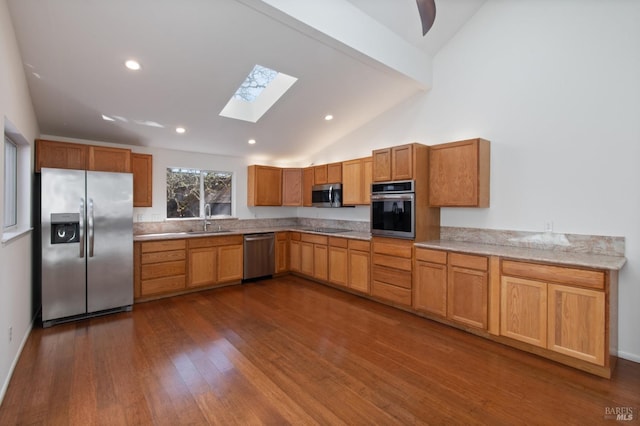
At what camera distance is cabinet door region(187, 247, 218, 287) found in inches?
185

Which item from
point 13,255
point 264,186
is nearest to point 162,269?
point 13,255

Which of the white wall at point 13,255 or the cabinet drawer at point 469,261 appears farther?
the cabinet drawer at point 469,261

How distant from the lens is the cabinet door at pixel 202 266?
4.71m

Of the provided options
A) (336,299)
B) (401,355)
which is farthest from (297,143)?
(401,355)

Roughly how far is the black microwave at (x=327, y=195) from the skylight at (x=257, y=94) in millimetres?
1697

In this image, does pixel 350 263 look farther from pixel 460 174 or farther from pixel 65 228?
pixel 65 228

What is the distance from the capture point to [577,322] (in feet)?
8.42

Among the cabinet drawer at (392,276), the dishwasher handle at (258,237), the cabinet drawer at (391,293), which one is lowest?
the cabinet drawer at (391,293)

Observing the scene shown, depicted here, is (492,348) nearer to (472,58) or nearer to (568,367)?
(568,367)

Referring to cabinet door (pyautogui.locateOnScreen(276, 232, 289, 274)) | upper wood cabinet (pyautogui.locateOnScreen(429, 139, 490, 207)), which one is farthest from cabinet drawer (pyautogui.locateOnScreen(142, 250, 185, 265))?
upper wood cabinet (pyautogui.locateOnScreen(429, 139, 490, 207))

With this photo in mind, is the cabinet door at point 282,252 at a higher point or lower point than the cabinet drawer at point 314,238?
lower

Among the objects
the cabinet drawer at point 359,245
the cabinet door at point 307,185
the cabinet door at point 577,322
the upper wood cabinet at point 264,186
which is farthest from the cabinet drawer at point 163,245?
the cabinet door at point 577,322

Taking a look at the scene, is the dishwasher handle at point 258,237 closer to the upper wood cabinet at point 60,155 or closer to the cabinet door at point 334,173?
the cabinet door at point 334,173

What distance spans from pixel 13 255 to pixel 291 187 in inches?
167
